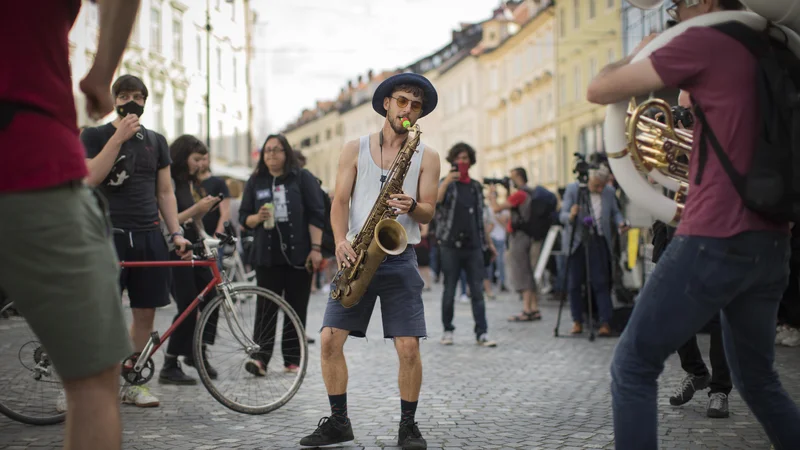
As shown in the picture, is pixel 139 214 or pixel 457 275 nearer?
pixel 139 214

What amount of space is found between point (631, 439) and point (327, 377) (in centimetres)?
222

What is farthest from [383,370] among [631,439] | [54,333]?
[54,333]

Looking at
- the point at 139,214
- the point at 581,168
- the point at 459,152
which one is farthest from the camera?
the point at 459,152

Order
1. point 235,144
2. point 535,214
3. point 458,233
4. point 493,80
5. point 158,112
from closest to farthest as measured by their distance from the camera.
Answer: point 458,233 < point 535,214 < point 158,112 < point 235,144 < point 493,80

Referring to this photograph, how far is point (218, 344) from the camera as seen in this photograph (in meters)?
6.54

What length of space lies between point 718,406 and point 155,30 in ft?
93.9

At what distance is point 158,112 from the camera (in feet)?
107

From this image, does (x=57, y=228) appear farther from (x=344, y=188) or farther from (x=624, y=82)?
(x=344, y=188)

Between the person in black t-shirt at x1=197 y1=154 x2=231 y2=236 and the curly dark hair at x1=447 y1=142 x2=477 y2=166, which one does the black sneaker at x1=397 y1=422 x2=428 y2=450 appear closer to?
the person in black t-shirt at x1=197 y1=154 x2=231 y2=236

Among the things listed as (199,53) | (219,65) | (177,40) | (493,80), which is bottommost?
(219,65)

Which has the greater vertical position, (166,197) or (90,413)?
(166,197)

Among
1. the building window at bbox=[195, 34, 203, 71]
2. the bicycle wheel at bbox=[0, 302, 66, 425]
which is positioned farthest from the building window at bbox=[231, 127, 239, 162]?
the bicycle wheel at bbox=[0, 302, 66, 425]

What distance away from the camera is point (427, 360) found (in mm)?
9109

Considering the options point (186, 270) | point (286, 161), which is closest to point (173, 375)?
point (186, 270)
